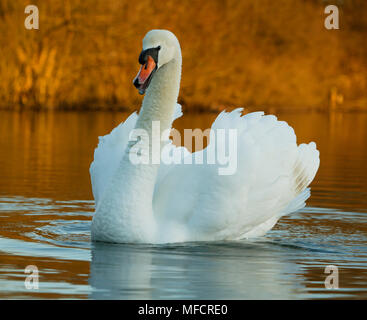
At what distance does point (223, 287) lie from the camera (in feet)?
17.7

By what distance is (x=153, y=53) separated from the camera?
22.6 ft

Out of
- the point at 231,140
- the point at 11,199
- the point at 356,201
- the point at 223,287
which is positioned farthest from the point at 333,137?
the point at 223,287

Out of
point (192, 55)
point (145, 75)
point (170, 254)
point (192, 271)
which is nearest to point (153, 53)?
point (145, 75)

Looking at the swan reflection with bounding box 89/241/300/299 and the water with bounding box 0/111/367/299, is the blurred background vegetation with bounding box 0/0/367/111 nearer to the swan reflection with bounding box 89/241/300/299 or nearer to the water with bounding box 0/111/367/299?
the water with bounding box 0/111/367/299

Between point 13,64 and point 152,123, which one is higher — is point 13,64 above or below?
above

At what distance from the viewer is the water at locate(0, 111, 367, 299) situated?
532cm

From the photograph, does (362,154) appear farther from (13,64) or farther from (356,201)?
(13,64)

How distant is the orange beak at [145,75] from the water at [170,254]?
114cm

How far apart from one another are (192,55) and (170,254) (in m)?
26.2

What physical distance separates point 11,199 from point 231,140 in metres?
2.96
